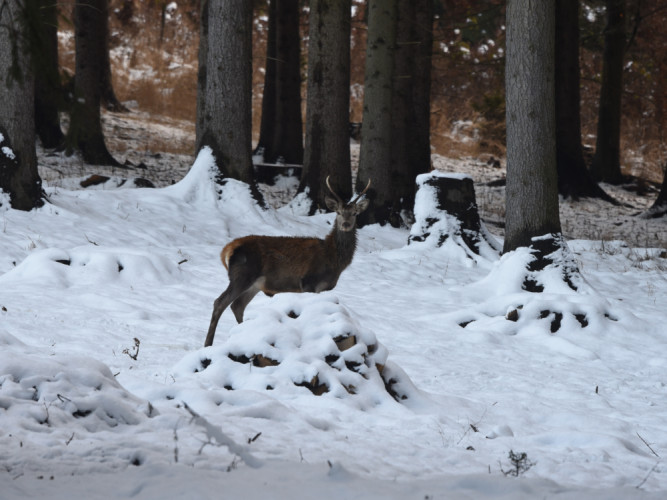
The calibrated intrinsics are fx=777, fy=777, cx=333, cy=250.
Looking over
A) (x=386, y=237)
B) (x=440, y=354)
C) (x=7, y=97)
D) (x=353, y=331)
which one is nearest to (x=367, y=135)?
(x=386, y=237)

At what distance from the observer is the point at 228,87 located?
528 inches

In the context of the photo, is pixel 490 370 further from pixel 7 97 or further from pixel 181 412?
pixel 7 97

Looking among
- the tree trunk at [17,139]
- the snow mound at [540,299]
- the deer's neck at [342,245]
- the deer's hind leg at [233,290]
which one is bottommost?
the snow mound at [540,299]

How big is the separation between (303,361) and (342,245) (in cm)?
266

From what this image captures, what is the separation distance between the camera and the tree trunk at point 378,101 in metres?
14.5

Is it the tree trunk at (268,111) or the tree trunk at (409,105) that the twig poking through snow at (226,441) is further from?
the tree trunk at (268,111)

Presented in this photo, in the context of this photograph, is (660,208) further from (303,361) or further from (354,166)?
(303,361)

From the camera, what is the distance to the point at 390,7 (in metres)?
14.5

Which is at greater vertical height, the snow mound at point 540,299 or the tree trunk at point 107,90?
the tree trunk at point 107,90

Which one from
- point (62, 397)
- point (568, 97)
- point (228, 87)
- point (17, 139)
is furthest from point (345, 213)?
point (568, 97)

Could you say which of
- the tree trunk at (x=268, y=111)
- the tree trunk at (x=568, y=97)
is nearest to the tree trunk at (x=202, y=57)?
the tree trunk at (x=268, y=111)

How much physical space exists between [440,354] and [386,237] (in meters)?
6.67

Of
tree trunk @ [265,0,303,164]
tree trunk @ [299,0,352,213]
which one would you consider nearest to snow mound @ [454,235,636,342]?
tree trunk @ [299,0,352,213]

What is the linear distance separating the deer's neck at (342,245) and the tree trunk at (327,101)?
640 centimetres
